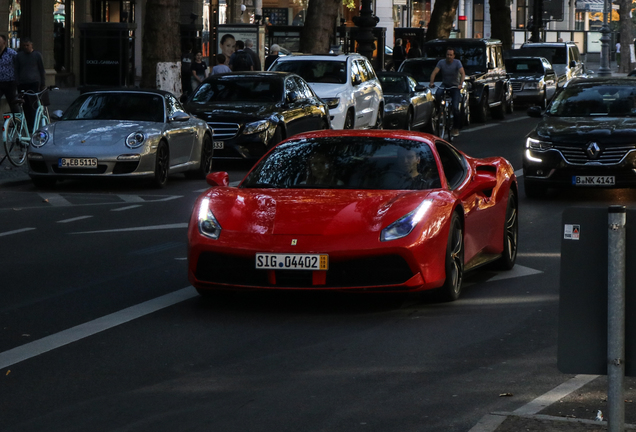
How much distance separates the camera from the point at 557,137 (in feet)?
51.0

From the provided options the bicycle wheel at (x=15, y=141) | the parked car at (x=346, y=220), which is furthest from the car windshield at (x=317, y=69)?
the parked car at (x=346, y=220)

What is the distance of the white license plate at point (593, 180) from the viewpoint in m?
15.2

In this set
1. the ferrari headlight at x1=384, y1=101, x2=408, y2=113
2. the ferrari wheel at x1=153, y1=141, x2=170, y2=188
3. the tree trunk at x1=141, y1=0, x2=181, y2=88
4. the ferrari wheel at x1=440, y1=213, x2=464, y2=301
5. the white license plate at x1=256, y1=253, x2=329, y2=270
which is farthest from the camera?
the ferrari headlight at x1=384, y1=101, x2=408, y2=113

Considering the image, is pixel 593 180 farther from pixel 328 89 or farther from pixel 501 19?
pixel 501 19

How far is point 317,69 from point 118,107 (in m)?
8.52

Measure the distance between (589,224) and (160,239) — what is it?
25.8 ft

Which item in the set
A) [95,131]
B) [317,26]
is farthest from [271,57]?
[95,131]

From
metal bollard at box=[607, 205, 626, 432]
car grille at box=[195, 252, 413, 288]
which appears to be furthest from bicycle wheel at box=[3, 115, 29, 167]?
metal bollard at box=[607, 205, 626, 432]

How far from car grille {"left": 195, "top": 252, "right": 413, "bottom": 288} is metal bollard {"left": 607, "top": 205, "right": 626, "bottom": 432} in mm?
3649

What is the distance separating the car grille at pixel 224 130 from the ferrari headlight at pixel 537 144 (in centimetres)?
575

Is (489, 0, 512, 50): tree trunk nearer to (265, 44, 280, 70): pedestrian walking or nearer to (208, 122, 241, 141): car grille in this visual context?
(265, 44, 280, 70): pedestrian walking

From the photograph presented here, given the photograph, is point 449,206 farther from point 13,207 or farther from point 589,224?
point 13,207

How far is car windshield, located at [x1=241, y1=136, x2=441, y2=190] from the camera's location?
357 inches

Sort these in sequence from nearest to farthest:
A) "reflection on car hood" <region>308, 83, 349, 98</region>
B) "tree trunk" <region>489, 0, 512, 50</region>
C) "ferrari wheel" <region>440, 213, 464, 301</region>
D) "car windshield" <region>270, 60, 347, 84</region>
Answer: "ferrari wheel" <region>440, 213, 464, 301</region> < "reflection on car hood" <region>308, 83, 349, 98</region> < "car windshield" <region>270, 60, 347, 84</region> < "tree trunk" <region>489, 0, 512, 50</region>
